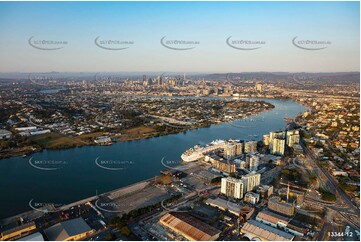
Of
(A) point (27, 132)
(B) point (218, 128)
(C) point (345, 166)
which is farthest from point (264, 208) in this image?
(A) point (27, 132)

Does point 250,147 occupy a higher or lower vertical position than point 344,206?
higher

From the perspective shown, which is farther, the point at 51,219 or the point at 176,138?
the point at 176,138

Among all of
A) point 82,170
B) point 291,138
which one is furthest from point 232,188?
point 291,138

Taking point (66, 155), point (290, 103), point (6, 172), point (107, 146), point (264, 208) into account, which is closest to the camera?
point (264, 208)

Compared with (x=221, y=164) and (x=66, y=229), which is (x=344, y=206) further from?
(x=66, y=229)

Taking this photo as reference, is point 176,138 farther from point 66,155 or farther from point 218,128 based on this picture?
point 66,155

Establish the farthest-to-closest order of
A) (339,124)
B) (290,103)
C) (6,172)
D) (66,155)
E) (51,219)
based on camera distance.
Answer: (290,103)
(339,124)
(66,155)
(6,172)
(51,219)

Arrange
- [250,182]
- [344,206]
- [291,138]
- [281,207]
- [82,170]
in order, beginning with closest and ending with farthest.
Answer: [281,207] → [344,206] → [250,182] → [82,170] → [291,138]

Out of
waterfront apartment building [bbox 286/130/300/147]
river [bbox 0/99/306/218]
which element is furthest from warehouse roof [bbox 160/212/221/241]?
waterfront apartment building [bbox 286/130/300/147]
